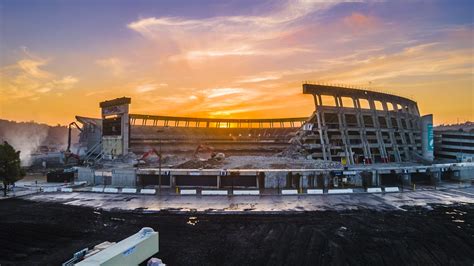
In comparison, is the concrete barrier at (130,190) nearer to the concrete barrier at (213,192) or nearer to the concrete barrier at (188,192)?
the concrete barrier at (188,192)

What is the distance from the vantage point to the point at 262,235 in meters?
28.0

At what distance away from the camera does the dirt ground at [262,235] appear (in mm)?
22859

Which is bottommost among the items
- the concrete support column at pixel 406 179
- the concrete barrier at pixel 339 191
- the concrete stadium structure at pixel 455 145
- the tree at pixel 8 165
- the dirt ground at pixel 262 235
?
the dirt ground at pixel 262 235

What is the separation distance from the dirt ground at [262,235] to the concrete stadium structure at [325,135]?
37.3 meters

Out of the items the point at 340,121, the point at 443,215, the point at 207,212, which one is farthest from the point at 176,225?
the point at 340,121

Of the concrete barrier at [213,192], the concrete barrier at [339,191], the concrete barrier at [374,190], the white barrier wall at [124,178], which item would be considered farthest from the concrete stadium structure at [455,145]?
the white barrier wall at [124,178]

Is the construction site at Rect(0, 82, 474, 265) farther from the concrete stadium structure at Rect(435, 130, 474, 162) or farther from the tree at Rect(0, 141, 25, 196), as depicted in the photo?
the tree at Rect(0, 141, 25, 196)

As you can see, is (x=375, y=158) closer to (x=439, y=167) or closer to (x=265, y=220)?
(x=439, y=167)

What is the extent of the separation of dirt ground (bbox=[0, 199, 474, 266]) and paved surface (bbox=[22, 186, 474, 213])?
2483 millimetres

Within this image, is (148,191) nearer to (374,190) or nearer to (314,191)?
(314,191)

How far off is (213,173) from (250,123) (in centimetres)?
7817

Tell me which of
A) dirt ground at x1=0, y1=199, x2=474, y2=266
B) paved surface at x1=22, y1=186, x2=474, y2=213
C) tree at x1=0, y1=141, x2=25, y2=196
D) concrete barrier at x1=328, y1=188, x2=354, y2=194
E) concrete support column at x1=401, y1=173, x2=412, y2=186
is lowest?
dirt ground at x1=0, y1=199, x2=474, y2=266

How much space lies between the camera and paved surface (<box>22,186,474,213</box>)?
38.5 metres

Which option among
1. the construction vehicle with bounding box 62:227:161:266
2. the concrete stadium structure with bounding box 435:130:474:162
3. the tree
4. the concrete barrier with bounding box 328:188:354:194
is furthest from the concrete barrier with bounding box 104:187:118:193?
the concrete stadium structure with bounding box 435:130:474:162
